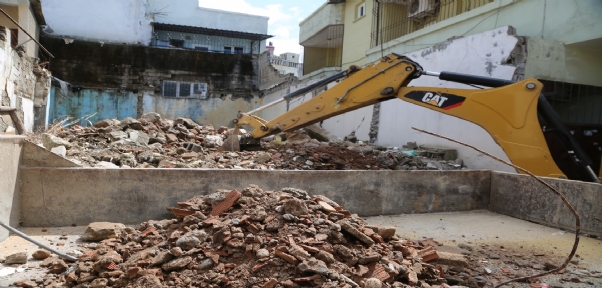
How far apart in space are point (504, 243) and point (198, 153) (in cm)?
500

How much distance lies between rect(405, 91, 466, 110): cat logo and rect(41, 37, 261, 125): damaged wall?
13.7 m

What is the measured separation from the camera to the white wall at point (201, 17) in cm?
2191

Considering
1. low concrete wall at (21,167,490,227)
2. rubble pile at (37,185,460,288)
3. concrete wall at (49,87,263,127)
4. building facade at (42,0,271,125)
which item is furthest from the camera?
building facade at (42,0,271,125)

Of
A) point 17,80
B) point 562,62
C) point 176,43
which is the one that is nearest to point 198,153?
point 17,80

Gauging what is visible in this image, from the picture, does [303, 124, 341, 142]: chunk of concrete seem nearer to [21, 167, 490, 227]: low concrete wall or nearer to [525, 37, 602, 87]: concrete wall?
[525, 37, 602, 87]: concrete wall

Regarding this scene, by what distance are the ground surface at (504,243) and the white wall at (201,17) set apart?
66.0 ft

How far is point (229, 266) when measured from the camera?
8.64ft

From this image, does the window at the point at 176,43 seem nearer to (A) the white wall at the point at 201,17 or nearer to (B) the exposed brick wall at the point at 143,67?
(A) the white wall at the point at 201,17

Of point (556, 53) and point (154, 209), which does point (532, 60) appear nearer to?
point (556, 53)

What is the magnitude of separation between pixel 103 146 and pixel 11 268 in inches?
178

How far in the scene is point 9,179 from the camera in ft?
11.2

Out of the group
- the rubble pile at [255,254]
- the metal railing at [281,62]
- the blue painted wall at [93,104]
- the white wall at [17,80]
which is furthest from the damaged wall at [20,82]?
the metal railing at [281,62]

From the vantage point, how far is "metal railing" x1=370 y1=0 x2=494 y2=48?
12492 millimetres

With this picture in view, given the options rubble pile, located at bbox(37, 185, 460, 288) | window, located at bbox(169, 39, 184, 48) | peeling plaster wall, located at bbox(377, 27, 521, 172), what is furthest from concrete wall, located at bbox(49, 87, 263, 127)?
rubble pile, located at bbox(37, 185, 460, 288)
